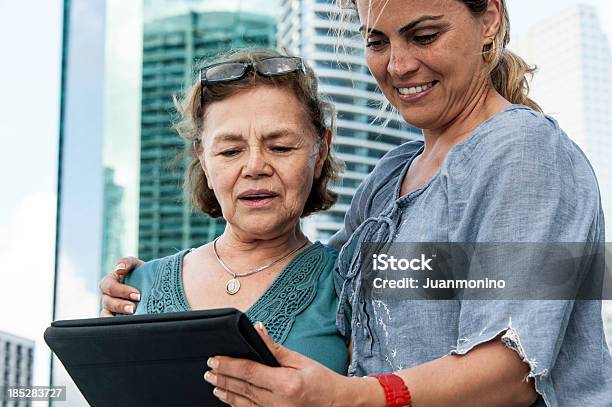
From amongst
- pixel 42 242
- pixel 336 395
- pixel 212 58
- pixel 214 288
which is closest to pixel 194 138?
pixel 212 58

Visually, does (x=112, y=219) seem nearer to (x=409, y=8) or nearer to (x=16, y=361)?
(x=16, y=361)

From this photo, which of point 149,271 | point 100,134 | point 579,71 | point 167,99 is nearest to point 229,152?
point 149,271

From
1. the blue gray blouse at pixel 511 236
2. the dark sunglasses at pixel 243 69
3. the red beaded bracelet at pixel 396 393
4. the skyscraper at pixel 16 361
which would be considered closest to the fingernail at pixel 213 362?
the red beaded bracelet at pixel 396 393

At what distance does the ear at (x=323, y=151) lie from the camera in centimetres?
174

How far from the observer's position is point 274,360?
1122 mm

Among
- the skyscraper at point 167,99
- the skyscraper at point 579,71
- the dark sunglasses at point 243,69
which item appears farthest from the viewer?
the skyscraper at point 579,71

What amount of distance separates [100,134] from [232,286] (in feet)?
7.88

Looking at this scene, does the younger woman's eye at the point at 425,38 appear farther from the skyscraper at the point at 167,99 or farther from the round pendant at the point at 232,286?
the skyscraper at the point at 167,99

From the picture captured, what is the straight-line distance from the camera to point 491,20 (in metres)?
1.45

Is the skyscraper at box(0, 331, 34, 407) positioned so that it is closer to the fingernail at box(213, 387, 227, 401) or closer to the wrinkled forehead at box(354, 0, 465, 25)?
the fingernail at box(213, 387, 227, 401)

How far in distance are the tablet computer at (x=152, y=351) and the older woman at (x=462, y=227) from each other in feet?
0.14

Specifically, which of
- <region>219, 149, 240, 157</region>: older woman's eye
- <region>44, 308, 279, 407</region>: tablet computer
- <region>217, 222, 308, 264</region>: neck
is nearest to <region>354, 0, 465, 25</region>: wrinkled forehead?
<region>219, 149, 240, 157</region>: older woman's eye

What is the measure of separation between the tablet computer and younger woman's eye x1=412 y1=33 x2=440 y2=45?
1.98 ft

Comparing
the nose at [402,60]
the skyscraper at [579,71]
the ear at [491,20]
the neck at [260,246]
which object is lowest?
the neck at [260,246]
